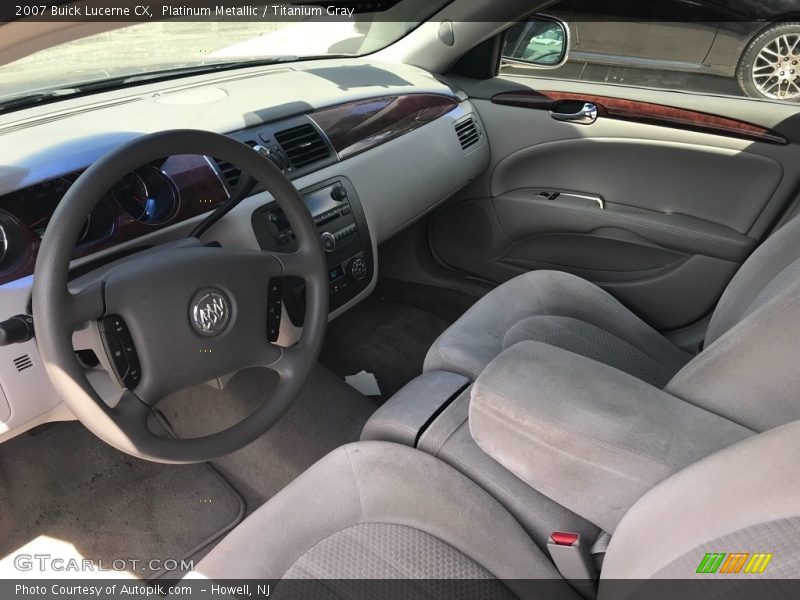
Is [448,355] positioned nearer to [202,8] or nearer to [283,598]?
[283,598]

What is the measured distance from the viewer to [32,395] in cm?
137

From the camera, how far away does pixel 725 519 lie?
836mm

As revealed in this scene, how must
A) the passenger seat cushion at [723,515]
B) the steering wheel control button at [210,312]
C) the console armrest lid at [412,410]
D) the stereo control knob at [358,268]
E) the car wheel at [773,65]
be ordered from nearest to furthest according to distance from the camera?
the passenger seat cushion at [723,515], the steering wheel control button at [210,312], the console armrest lid at [412,410], the stereo control knob at [358,268], the car wheel at [773,65]

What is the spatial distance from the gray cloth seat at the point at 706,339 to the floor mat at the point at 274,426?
1.87ft

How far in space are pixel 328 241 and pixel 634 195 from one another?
3.71ft

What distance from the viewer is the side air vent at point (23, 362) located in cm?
133

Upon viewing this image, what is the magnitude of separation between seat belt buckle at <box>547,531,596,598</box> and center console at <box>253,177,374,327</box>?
2.75ft

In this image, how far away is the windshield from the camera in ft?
5.31

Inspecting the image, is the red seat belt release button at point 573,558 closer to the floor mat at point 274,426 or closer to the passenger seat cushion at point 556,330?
the passenger seat cushion at point 556,330

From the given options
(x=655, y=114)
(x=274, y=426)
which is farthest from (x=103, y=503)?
(x=655, y=114)

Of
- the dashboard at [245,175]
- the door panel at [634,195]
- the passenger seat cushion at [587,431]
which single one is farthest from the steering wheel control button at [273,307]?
the door panel at [634,195]

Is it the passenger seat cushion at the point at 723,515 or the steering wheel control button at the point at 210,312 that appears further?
the steering wheel control button at the point at 210,312

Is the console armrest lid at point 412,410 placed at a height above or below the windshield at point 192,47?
below

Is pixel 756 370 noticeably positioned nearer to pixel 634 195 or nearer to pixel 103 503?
pixel 634 195
